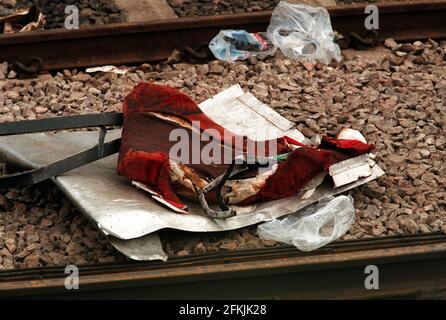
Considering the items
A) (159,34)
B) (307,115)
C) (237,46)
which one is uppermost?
(159,34)

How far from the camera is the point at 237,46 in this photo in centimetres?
888

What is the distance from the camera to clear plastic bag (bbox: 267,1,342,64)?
891cm

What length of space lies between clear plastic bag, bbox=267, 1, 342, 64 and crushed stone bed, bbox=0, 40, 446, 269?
155mm

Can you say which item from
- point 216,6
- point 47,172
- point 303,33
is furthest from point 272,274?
point 216,6

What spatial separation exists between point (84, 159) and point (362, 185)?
173cm

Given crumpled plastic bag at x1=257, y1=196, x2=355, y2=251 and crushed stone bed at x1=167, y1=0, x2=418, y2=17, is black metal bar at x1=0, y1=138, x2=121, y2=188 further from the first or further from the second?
crushed stone bed at x1=167, y1=0, x2=418, y2=17

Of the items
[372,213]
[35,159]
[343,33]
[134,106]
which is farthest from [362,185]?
[343,33]

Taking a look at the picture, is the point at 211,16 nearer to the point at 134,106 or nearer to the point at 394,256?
the point at 134,106

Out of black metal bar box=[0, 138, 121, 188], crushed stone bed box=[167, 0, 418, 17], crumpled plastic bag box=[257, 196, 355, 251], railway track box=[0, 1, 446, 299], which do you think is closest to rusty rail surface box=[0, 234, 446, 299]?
railway track box=[0, 1, 446, 299]

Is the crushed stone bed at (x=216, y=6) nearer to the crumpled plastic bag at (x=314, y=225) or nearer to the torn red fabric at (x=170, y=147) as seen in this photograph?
the torn red fabric at (x=170, y=147)

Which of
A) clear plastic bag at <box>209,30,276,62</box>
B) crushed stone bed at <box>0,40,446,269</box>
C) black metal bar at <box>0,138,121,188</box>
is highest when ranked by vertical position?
black metal bar at <box>0,138,121,188</box>

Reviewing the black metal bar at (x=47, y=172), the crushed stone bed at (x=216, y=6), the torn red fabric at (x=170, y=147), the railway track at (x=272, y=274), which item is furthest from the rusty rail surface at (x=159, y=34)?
the railway track at (x=272, y=274)

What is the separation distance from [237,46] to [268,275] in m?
3.44

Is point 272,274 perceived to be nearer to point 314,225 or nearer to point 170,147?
point 314,225
